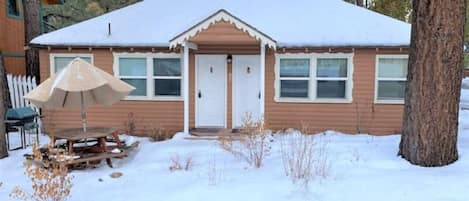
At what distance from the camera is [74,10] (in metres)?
20.8

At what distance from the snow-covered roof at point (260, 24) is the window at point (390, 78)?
572mm

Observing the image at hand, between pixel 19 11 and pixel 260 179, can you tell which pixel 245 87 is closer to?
pixel 260 179

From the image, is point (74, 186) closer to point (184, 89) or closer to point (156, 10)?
point (184, 89)

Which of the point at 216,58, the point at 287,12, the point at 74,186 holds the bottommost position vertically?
the point at 74,186

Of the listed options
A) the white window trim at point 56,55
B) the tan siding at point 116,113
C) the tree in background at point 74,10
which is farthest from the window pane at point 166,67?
the tree in background at point 74,10

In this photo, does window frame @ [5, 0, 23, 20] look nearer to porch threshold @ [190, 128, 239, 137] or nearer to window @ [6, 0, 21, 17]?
window @ [6, 0, 21, 17]

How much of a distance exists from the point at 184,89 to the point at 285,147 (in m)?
3.27

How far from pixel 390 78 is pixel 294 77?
7.93ft

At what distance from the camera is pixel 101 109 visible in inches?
451

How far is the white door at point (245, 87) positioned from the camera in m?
11.4

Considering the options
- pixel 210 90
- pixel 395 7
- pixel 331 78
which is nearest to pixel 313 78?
pixel 331 78

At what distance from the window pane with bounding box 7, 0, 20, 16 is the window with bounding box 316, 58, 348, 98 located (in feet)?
36.7

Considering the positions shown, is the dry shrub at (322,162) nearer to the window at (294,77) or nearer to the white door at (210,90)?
the window at (294,77)

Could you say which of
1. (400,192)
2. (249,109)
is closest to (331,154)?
(400,192)
